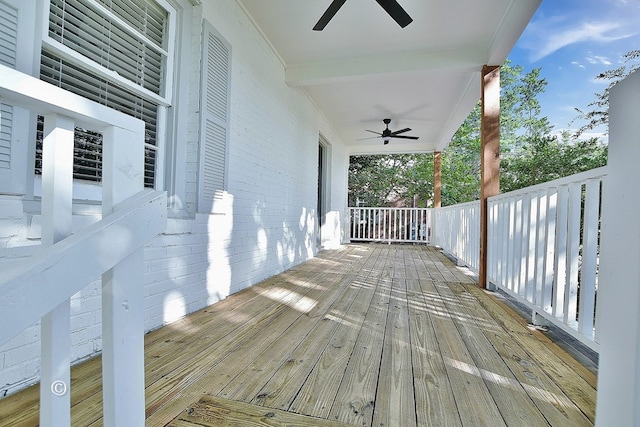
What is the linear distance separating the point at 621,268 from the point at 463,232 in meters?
3.68

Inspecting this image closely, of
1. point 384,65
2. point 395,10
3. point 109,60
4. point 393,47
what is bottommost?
point 109,60

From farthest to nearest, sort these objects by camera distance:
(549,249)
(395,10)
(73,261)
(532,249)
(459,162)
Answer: (459,162) → (395,10) → (532,249) → (549,249) → (73,261)

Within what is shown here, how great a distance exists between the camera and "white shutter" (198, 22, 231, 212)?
86.6 inches

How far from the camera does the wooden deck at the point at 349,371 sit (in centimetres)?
106

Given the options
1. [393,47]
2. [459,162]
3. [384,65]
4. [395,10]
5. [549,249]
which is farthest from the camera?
[459,162]

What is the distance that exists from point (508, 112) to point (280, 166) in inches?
458

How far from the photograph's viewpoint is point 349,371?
1347 mm

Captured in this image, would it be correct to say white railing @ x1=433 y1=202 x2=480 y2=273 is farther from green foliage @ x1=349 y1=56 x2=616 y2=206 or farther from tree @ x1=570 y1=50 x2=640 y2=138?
green foliage @ x1=349 y1=56 x2=616 y2=206

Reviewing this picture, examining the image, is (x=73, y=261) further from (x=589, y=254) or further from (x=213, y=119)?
(x=213, y=119)

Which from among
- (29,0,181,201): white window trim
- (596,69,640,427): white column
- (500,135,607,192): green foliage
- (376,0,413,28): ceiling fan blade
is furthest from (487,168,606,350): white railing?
(500,135,607,192): green foliage

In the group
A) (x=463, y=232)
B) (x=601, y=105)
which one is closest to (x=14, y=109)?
(x=463, y=232)

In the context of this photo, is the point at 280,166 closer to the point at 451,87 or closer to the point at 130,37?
the point at 130,37

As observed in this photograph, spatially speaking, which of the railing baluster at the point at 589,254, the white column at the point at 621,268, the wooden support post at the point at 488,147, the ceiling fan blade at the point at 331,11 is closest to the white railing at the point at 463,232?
the wooden support post at the point at 488,147

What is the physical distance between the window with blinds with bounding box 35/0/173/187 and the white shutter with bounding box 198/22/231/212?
265mm
